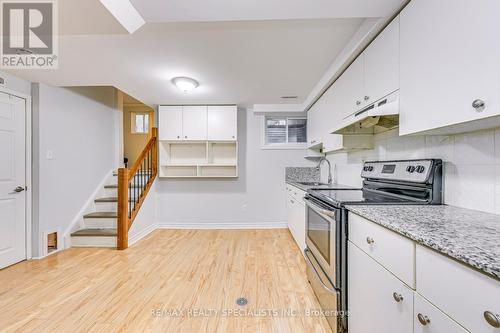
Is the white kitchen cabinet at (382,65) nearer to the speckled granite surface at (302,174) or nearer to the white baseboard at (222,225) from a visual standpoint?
the speckled granite surface at (302,174)

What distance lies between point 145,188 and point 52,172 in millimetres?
1252

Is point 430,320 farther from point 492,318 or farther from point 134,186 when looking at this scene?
point 134,186

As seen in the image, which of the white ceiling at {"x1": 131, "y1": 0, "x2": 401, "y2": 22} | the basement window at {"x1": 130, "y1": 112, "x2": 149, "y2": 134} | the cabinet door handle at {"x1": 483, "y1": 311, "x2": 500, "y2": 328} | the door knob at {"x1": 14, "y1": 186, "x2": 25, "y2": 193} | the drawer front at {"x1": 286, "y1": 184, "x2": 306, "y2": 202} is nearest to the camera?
the cabinet door handle at {"x1": 483, "y1": 311, "x2": 500, "y2": 328}

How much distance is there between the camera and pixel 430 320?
0.79 m

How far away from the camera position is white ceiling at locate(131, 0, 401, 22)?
1.38 metres

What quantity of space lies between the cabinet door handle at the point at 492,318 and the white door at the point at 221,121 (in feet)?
11.9

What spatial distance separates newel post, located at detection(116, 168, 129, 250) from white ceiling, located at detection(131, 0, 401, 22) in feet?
7.49

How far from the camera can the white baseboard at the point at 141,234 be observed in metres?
3.31

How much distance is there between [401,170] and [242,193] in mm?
2929

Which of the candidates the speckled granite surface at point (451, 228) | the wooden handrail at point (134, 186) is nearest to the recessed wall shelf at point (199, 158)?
the wooden handrail at point (134, 186)

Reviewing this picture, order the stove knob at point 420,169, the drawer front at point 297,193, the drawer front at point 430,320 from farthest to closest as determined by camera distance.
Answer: the drawer front at point 297,193 → the stove knob at point 420,169 → the drawer front at point 430,320

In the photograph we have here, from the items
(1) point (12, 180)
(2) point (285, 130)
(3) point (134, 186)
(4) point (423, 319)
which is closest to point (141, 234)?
(3) point (134, 186)

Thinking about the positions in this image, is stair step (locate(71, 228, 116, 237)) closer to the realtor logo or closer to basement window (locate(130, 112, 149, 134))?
the realtor logo

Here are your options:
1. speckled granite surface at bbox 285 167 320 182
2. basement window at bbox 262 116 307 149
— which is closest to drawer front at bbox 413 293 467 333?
speckled granite surface at bbox 285 167 320 182
